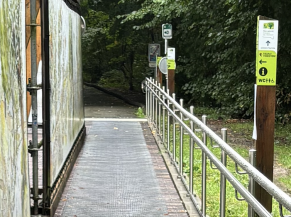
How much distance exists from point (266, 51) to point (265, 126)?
1.80 ft

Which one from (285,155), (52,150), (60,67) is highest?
(60,67)

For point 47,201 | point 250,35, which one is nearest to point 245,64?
point 250,35

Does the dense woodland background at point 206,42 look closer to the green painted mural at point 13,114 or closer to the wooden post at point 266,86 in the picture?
the wooden post at point 266,86

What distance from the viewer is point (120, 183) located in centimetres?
566

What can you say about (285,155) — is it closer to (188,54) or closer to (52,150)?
(52,150)

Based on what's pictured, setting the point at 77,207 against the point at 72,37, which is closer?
the point at 77,207

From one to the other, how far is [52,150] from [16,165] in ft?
4.94

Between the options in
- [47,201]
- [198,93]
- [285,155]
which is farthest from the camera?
[198,93]

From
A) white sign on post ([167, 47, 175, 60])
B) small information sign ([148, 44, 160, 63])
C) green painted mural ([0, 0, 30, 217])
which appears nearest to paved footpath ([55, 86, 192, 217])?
green painted mural ([0, 0, 30, 217])

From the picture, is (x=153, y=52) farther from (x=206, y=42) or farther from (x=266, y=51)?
(x=266, y=51)

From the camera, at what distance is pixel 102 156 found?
23.6 ft

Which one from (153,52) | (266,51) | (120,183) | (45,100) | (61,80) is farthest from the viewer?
(153,52)

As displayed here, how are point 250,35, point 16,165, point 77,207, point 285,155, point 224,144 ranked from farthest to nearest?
point 250,35, point 285,155, point 77,207, point 224,144, point 16,165

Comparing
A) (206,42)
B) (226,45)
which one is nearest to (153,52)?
(206,42)
